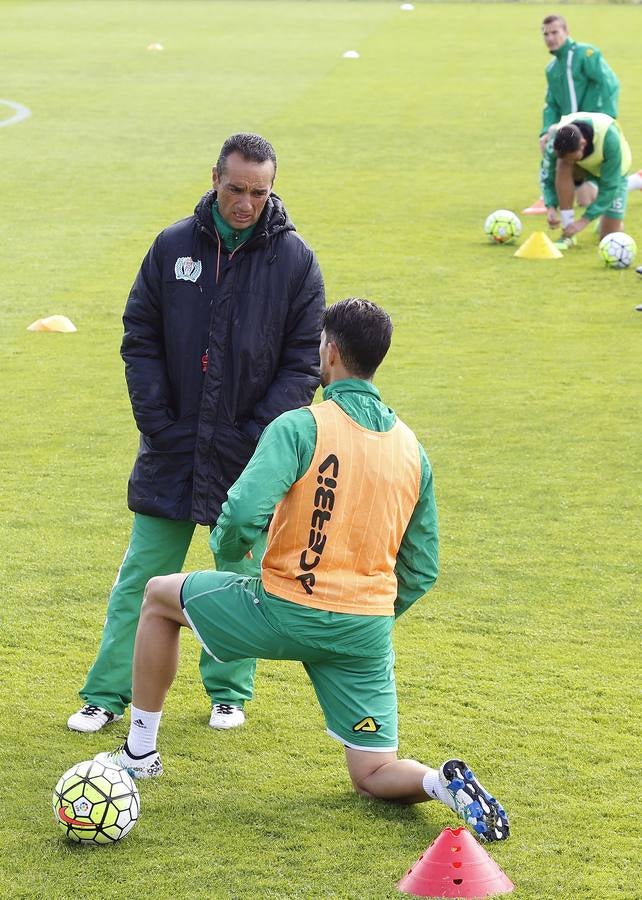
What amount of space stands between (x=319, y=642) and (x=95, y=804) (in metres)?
0.90

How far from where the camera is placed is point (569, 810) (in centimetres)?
505

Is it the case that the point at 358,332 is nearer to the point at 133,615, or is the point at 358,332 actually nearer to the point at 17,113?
the point at 133,615

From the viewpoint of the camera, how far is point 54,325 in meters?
12.4

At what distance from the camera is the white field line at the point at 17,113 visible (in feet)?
79.0

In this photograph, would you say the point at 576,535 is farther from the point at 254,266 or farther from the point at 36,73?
the point at 36,73

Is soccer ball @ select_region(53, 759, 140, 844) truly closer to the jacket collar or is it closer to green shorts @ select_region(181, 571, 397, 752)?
green shorts @ select_region(181, 571, 397, 752)

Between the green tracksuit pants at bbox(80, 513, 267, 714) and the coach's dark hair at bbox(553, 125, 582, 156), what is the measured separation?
32.2ft

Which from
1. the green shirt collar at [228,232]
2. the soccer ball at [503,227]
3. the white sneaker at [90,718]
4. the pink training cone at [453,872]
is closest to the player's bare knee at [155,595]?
the white sneaker at [90,718]

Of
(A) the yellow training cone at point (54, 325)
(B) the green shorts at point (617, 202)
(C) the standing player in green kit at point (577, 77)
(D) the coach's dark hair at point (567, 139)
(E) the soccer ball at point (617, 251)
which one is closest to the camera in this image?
(A) the yellow training cone at point (54, 325)

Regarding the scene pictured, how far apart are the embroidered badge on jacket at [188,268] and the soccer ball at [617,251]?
32.6 feet

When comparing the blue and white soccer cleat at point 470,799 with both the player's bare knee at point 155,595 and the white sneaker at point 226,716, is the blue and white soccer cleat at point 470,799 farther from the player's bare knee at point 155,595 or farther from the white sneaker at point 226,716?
the white sneaker at point 226,716

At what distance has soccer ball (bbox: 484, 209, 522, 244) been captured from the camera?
51.8 feet

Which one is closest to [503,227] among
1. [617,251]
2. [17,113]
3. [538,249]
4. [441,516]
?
[538,249]

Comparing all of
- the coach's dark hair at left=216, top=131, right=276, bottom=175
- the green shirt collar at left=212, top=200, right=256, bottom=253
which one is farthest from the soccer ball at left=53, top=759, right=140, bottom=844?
the coach's dark hair at left=216, top=131, right=276, bottom=175
